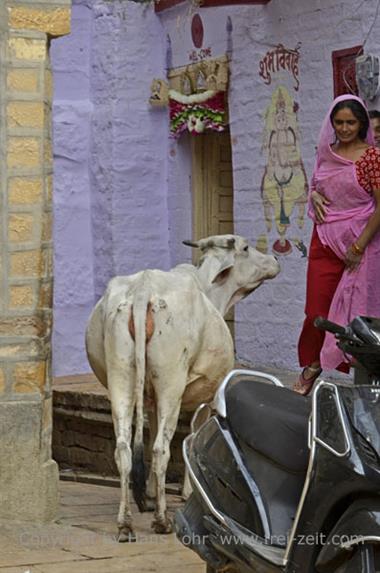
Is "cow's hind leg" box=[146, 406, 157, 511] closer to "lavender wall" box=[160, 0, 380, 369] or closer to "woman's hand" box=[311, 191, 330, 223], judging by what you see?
"woman's hand" box=[311, 191, 330, 223]

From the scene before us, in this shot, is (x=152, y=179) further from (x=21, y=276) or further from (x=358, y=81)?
(x=21, y=276)

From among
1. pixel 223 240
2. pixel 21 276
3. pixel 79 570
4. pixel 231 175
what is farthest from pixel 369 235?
pixel 231 175

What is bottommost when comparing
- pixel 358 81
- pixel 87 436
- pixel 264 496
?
pixel 87 436

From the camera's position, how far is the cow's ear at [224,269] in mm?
9602

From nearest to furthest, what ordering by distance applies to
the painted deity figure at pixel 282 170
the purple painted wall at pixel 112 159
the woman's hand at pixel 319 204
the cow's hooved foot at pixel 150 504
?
the cow's hooved foot at pixel 150 504
the woman's hand at pixel 319 204
the painted deity figure at pixel 282 170
the purple painted wall at pixel 112 159

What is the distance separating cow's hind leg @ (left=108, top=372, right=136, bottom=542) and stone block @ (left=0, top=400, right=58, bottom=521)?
420mm

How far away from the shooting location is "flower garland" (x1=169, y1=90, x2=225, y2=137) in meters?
14.0

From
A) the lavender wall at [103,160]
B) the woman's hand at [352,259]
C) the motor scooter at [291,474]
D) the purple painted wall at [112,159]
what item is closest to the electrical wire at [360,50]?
the purple painted wall at [112,159]

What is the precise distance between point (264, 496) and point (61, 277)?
1021 centimetres

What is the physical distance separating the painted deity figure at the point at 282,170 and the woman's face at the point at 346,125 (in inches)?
157

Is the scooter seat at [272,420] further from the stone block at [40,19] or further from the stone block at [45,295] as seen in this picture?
the stone block at [40,19]

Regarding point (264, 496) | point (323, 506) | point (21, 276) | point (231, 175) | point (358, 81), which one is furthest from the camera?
point (231, 175)

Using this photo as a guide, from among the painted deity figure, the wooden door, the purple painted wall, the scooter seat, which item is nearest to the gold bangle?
the scooter seat

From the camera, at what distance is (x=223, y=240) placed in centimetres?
963
